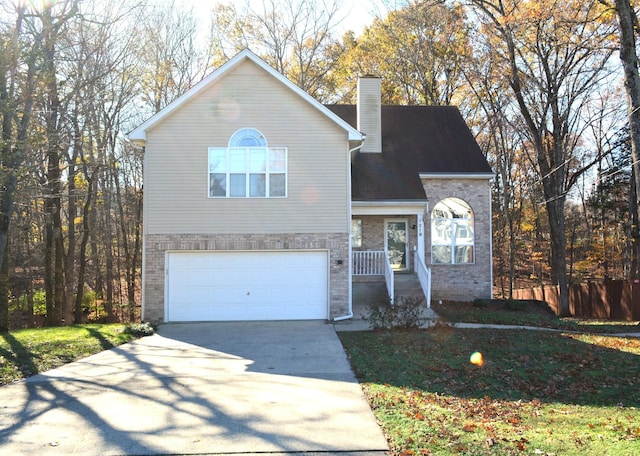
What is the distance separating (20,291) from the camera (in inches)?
997

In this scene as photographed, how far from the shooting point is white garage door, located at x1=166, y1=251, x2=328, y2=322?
14.6 metres

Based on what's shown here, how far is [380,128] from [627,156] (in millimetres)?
14790

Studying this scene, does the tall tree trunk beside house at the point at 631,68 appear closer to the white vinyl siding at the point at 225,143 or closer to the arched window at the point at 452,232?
the arched window at the point at 452,232

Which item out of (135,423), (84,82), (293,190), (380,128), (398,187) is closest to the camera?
(135,423)

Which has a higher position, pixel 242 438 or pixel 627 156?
pixel 627 156

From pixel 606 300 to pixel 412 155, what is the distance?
10351mm

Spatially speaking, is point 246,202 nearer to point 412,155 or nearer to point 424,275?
point 424,275

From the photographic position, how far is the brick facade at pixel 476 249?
62.7 ft

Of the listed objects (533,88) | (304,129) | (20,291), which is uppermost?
(533,88)

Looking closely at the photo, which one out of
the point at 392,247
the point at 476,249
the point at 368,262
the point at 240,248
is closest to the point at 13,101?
the point at 240,248

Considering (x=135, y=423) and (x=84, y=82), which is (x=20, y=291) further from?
(x=135, y=423)

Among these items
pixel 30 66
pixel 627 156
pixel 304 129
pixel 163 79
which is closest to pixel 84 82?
pixel 30 66

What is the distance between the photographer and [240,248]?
14609 millimetres

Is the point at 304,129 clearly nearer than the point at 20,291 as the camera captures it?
Yes
